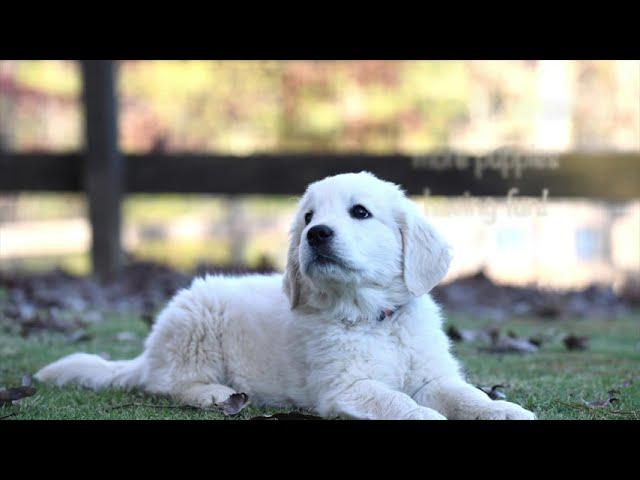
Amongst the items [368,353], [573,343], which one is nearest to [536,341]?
[573,343]

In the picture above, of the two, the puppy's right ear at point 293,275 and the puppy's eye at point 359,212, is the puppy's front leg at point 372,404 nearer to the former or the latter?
the puppy's right ear at point 293,275

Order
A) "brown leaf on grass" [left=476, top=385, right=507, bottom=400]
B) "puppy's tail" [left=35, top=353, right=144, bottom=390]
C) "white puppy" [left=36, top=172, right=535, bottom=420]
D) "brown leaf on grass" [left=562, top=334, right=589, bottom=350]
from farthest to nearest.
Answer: "brown leaf on grass" [left=562, top=334, right=589, bottom=350] → "puppy's tail" [left=35, top=353, right=144, bottom=390] → "brown leaf on grass" [left=476, top=385, right=507, bottom=400] → "white puppy" [left=36, top=172, right=535, bottom=420]

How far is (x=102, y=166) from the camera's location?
27.9 ft

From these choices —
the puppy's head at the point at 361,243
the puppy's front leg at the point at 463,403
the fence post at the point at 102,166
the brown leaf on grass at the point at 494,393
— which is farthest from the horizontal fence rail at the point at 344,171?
the puppy's front leg at the point at 463,403

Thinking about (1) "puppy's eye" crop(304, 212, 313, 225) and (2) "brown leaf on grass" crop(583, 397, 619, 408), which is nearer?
(2) "brown leaf on grass" crop(583, 397, 619, 408)

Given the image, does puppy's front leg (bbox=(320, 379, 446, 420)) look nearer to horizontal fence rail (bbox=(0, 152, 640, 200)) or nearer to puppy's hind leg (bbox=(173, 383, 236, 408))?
puppy's hind leg (bbox=(173, 383, 236, 408))

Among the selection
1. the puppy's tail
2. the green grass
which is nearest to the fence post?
the green grass

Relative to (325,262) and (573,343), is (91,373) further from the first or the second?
(573,343)

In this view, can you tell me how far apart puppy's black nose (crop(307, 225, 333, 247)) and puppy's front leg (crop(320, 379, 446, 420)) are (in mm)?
588

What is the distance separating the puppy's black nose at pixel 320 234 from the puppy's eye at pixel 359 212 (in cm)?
22

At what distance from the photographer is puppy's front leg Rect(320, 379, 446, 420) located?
3.18 meters

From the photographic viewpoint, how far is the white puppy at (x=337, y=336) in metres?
3.50

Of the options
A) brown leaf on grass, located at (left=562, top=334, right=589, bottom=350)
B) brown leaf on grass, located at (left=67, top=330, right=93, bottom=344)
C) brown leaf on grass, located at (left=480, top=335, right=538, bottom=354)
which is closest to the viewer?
brown leaf on grass, located at (left=480, top=335, right=538, bottom=354)

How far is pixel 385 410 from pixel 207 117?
42.3 ft
